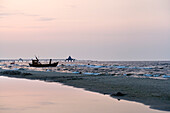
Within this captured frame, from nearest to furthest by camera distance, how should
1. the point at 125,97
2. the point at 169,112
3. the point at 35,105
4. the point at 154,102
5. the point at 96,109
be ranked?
the point at 169,112, the point at 96,109, the point at 35,105, the point at 154,102, the point at 125,97

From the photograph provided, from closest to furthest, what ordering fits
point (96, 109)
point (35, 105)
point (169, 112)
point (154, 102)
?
1. point (169, 112)
2. point (96, 109)
3. point (35, 105)
4. point (154, 102)

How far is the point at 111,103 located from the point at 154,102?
7.11 feet

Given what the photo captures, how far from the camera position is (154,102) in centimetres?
1554

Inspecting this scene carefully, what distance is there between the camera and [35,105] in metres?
14.5

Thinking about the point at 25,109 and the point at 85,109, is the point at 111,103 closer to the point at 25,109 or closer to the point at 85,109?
the point at 85,109

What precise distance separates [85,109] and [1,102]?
15.0 ft

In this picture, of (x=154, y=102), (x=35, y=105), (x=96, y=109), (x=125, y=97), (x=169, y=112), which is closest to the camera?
(x=169, y=112)

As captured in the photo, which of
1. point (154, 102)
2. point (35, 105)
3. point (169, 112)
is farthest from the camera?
point (154, 102)

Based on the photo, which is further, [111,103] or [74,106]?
[111,103]

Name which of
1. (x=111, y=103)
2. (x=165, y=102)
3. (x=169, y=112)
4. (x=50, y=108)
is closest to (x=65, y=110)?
(x=50, y=108)

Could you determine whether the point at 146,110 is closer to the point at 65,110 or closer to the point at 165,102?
the point at 165,102

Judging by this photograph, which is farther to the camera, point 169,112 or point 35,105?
point 35,105

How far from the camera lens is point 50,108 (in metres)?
13.7

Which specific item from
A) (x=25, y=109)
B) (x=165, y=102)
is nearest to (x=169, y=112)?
(x=165, y=102)
